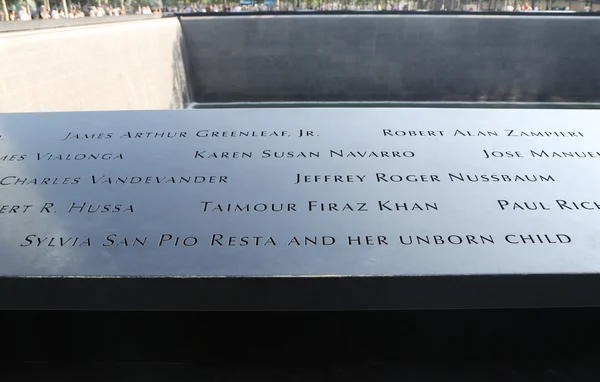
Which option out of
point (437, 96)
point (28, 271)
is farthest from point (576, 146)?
point (437, 96)

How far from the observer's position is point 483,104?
11953mm

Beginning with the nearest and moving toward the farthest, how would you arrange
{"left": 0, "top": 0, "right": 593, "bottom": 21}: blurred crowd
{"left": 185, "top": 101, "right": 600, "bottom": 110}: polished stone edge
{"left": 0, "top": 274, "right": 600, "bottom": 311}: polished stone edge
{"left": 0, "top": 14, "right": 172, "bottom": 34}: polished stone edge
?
{"left": 0, "top": 274, "right": 600, "bottom": 311}: polished stone edge < {"left": 0, "top": 14, "right": 172, "bottom": 34}: polished stone edge < {"left": 185, "top": 101, "right": 600, "bottom": 110}: polished stone edge < {"left": 0, "top": 0, "right": 593, "bottom": 21}: blurred crowd

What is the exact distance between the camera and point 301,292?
1.52 metres

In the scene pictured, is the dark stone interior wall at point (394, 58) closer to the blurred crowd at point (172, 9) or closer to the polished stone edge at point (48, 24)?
the polished stone edge at point (48, 24)

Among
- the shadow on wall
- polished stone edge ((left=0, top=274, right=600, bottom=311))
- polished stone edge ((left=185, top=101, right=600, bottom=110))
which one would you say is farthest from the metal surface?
polished stone edge ((left=185, top=101, right=600, bottom=110))

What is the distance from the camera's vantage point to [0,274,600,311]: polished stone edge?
4.88ft

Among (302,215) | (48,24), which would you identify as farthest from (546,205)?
(48,24)

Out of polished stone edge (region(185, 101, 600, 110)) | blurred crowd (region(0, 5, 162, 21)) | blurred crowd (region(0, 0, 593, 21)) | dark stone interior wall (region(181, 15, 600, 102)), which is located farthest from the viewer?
blurred crowd (region(0, 0, 593, 21))

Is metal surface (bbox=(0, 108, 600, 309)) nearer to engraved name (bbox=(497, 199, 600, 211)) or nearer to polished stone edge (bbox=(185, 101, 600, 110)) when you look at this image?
engraved name (bbox=(497, 199, 600, 211))

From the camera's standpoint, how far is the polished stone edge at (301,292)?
4.88 ft

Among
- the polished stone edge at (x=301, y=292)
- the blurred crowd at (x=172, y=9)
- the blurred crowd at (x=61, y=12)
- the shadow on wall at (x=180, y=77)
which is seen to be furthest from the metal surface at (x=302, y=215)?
the blurred crowd at (x=61, y=12)

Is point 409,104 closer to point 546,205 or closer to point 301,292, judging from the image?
point 546,205

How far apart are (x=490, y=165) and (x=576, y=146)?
1.60ft

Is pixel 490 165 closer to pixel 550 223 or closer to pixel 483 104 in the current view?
pixel 550 223
